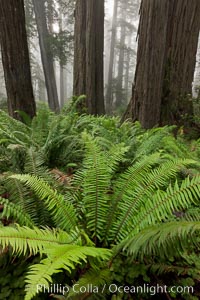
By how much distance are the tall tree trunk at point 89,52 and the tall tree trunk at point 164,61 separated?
1576 mm

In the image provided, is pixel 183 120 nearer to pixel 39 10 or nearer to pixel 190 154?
pixel 190 154

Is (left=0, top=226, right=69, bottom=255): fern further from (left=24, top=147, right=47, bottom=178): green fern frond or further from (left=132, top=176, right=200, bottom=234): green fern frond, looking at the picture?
Answer: (left=24, top=147, right=47, bottom=178): green fern frond

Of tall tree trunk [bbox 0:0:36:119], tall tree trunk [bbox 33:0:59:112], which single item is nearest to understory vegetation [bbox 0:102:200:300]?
tall tree trunk [bbox 0:0:36:119]

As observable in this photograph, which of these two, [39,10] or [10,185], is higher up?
[39,10]

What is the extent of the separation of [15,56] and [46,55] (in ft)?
32.3

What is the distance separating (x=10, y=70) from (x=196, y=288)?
3650 millimetres

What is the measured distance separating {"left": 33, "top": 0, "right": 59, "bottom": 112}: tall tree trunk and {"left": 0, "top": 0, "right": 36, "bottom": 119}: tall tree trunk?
861 cm

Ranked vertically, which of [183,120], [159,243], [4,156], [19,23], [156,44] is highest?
[19,23]

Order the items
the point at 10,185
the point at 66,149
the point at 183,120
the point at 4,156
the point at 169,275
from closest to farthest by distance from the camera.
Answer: the point at 169,275
the point at 10,185
the point at 4,156
the point at 66,149
the point at 183,120

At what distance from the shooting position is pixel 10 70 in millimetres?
3713

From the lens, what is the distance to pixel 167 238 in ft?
3.83

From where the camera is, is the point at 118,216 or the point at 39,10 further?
the point at 39,10

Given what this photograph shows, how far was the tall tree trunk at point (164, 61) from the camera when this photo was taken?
165 inches

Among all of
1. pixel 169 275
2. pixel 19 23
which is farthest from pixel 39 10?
pixel 169 275
